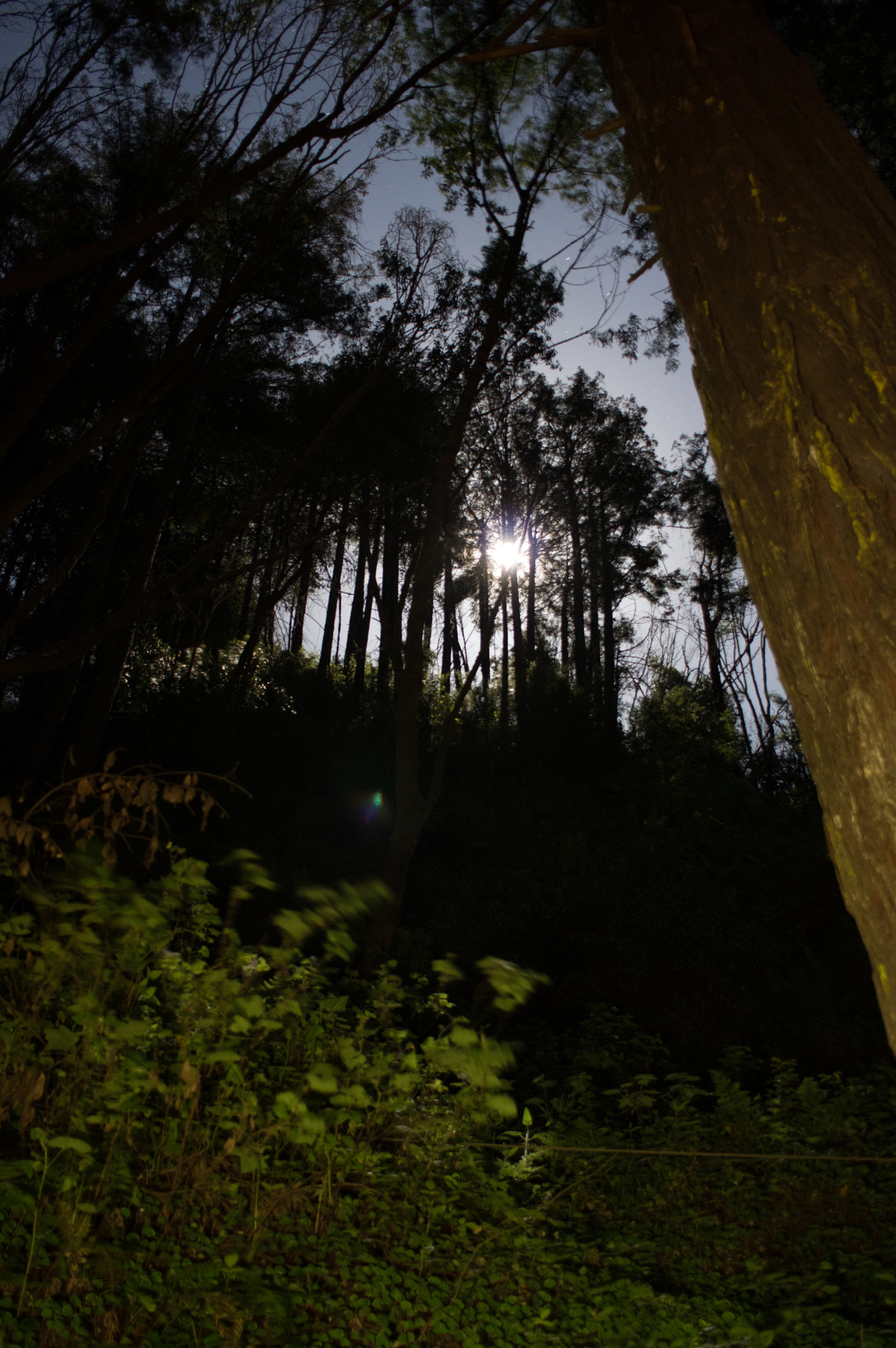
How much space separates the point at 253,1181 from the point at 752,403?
2765 mm

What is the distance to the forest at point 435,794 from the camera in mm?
1177

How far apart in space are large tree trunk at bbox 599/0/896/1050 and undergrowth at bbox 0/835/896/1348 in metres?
1.82

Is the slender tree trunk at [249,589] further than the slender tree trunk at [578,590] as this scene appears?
No

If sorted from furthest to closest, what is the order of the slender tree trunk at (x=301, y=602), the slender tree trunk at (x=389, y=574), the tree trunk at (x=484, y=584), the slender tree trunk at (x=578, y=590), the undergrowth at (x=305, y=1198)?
the slender tree trunk at (x=578, y=590) < the tree trunk at (x=484, y=584) < the slender tree trunk at (x=389, y=574) < the slender tree trunk at (x=301, y=602) < the undergrowth at (x=305, y=1198)

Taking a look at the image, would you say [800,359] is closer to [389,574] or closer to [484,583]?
[389,574]

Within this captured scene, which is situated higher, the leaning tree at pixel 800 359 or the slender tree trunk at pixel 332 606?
the slender tree trunk at pixel 332 606

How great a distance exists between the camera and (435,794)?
645 centimetres

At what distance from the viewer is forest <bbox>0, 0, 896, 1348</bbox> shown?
3.86 feet

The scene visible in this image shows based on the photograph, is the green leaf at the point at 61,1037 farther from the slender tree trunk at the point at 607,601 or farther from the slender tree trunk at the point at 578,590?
the slender tree trunk at the point at 607,601

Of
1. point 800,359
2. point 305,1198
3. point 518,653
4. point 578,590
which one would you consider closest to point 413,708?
point 305,1198

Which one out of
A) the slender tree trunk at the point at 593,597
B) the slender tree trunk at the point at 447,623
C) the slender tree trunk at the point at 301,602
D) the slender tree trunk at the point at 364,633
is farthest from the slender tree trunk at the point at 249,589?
the slender tree trunk at the point at 593,597

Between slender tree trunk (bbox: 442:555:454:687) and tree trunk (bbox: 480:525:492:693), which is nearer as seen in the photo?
tree trunk (bbox: 480:525:492:693)

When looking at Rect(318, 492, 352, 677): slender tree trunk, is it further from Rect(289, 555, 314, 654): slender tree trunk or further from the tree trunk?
the tree trunk

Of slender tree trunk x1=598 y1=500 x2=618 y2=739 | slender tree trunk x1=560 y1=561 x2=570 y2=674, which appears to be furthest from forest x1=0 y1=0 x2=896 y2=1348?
slender tree trunk x1=560 y1=561 x2=570 y2=674
